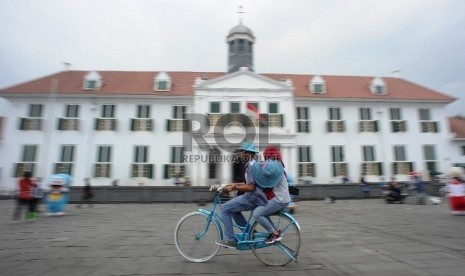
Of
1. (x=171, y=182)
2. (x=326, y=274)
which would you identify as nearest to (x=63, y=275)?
(x=326, y=274)

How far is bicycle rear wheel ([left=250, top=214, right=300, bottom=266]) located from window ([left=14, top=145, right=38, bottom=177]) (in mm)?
23831

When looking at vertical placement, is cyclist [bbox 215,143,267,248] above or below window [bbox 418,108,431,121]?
below

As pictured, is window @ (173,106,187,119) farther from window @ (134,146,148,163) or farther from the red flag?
the red flag

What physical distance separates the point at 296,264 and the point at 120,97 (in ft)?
73.3

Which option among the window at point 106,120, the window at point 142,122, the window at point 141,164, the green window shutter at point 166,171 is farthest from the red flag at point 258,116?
the window at point 106,120

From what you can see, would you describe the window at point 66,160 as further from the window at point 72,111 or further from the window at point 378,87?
the window at point 378,87

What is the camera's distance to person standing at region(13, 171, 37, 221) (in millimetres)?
8703

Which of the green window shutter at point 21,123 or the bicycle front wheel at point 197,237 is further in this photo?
the green window shutter at point 21,123

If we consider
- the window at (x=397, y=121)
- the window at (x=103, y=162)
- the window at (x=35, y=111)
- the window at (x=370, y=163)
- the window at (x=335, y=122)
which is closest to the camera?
the window at (x=103, y=162)

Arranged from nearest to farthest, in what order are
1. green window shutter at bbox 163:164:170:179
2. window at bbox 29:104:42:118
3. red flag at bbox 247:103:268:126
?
1. green window shutter at bbox 163:164:170:179
2. red flag at bbox 247:103:268:126
3. window at bbox 29:104:42:118

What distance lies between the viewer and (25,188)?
347 inches

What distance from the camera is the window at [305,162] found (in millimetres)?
22812

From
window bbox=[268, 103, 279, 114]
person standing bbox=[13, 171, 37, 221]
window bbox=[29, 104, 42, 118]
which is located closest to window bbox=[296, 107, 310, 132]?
window bbox=[268, 103, 279, 114]

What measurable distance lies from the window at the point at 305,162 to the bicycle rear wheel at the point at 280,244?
1940 cm
